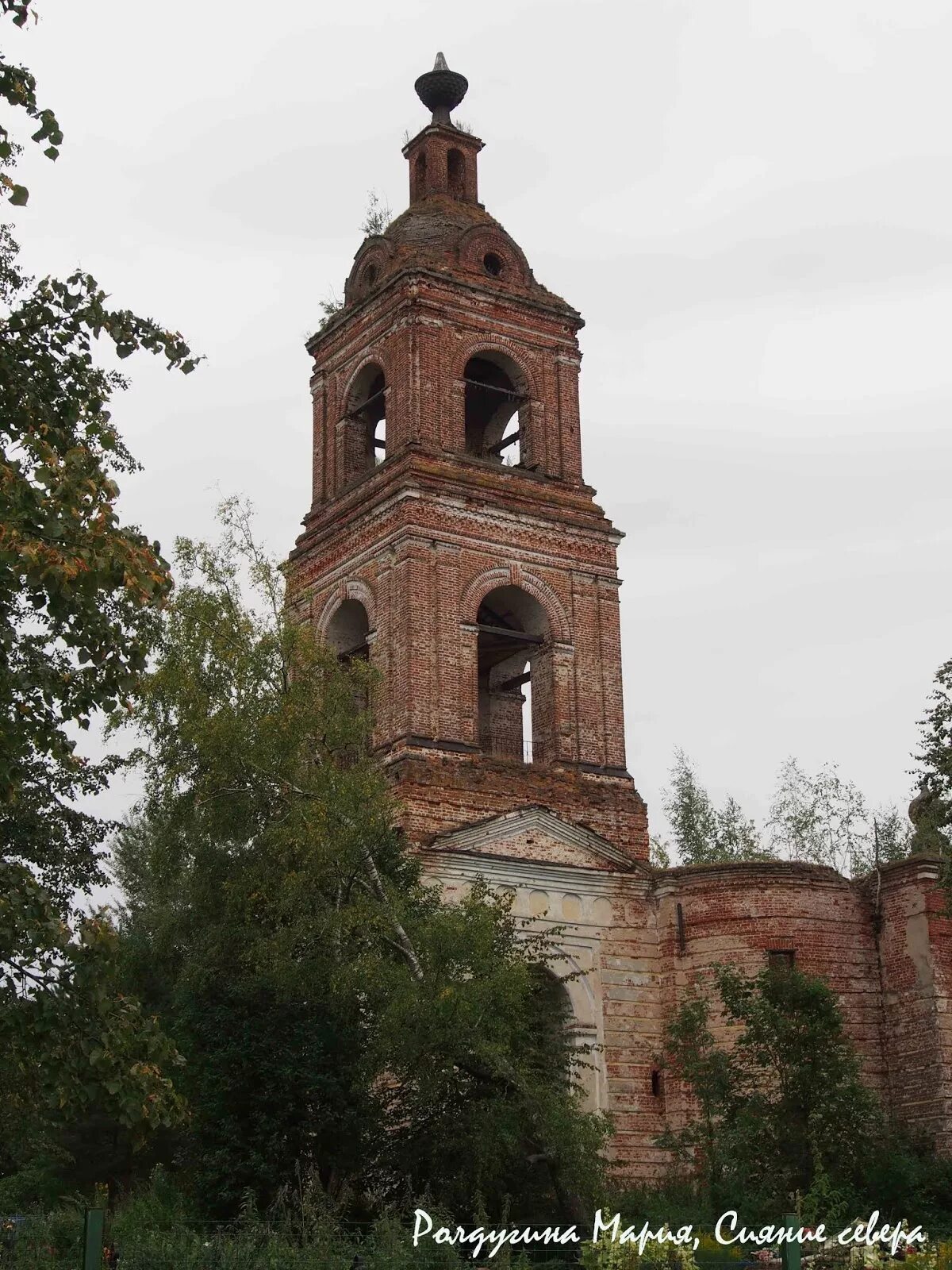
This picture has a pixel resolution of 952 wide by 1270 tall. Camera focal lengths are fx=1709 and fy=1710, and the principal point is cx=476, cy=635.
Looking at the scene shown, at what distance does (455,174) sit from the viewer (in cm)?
3175

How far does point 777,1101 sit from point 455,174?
716 inches

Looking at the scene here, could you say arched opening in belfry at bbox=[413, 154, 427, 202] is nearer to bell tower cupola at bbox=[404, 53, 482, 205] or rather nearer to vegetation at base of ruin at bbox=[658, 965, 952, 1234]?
bell tower cupola at bbox=[404, 53, 482, 205]

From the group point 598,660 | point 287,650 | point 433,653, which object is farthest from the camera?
point 598,660

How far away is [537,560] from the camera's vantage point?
2767cm

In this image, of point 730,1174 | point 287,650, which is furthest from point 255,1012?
point 730,1174

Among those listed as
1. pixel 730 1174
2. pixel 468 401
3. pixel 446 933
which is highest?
pixel 468 401

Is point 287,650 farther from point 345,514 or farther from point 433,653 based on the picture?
point 345,514

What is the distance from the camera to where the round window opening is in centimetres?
2988

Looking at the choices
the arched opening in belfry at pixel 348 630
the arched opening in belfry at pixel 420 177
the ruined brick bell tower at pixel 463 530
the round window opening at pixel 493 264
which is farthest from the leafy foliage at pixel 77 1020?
the arched opening in belfry at pixel 420 177

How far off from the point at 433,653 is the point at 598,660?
3.11m

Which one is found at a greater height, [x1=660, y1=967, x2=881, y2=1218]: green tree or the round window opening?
the round window opening

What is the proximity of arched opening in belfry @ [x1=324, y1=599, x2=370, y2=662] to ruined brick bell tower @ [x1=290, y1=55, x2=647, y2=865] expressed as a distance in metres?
0.04

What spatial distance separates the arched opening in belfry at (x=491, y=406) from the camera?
2962cm

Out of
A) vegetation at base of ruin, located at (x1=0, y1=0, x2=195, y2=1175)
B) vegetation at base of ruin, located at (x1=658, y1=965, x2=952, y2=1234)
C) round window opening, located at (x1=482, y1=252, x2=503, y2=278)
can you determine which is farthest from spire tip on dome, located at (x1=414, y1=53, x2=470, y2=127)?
vegetation at base of ruin, located at (x1=0, y1=0, x2=195, y2=1175)
